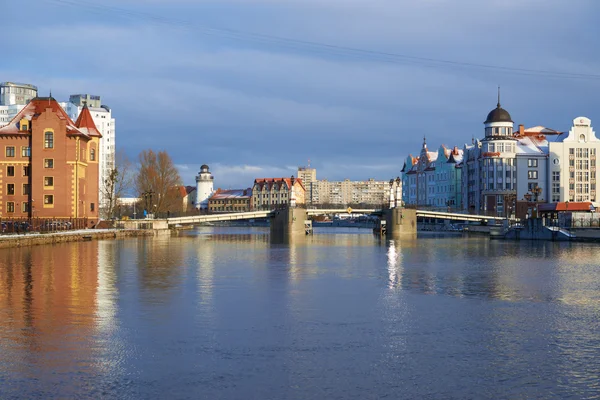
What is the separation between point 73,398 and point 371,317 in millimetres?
11874

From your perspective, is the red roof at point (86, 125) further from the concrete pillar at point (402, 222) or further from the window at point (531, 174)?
the window at point (531, 174)

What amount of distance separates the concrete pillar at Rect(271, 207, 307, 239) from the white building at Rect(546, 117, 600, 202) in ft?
143

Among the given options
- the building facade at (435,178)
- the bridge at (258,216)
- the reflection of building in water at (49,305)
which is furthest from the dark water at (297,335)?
the building facade at (435,178)

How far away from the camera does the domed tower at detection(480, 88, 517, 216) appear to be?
125812 mm

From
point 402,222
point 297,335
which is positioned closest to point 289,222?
point 402,222

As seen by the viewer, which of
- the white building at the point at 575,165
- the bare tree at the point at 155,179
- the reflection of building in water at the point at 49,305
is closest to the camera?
the reflection of building in water at the point at 49,305

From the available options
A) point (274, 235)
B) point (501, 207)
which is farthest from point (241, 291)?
point (501, 207)

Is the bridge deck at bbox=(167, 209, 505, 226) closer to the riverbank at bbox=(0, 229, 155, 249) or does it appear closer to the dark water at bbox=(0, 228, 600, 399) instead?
the riverbank at bbox=(0, 229, 155, 249)

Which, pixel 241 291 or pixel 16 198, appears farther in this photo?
pixel 16 198

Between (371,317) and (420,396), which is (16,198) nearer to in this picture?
(371,317)

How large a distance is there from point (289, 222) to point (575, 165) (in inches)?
1946

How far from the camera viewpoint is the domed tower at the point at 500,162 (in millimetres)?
125812

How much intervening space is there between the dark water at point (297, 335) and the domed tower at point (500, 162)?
87394 mm

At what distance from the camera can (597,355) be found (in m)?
19.0
